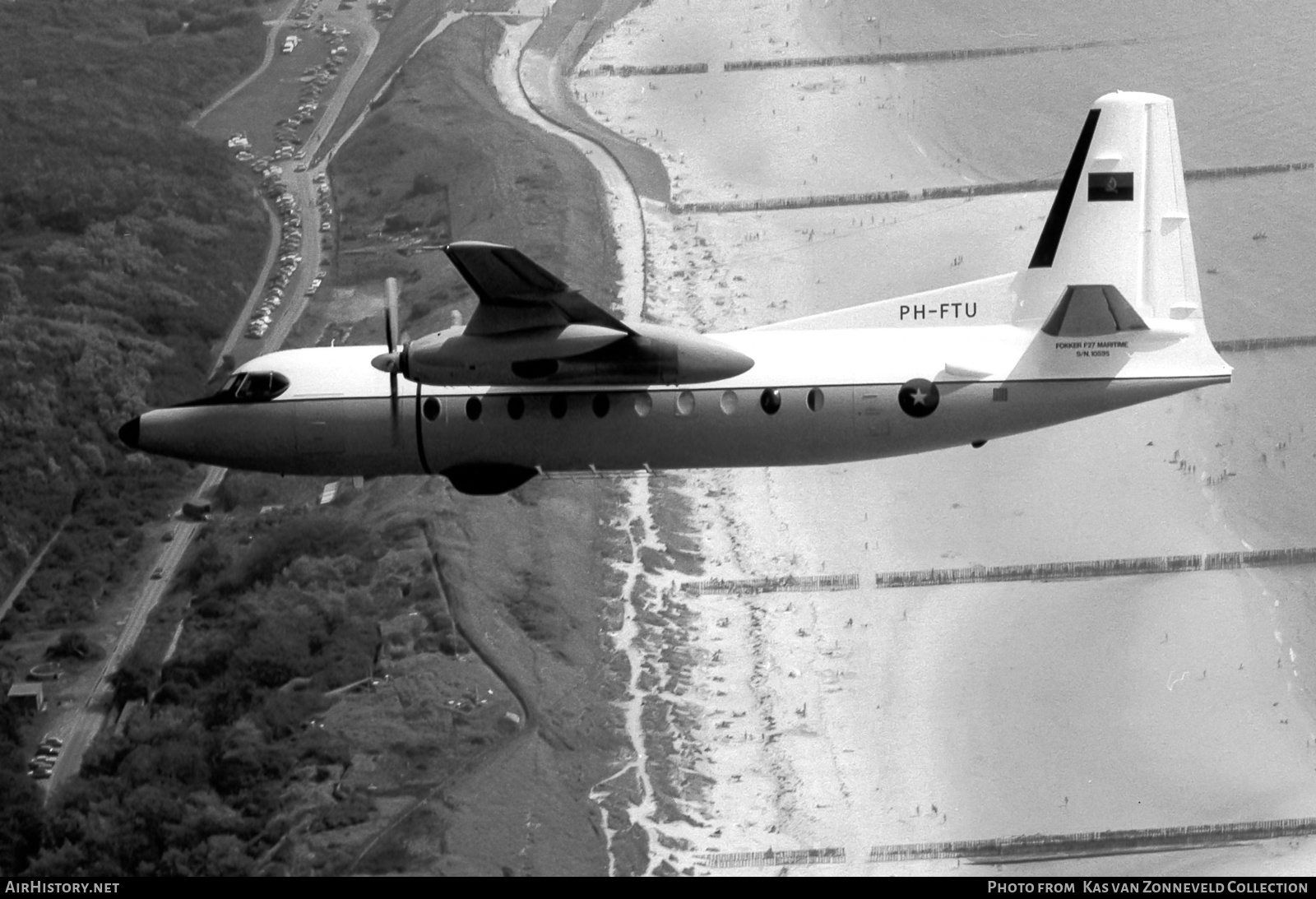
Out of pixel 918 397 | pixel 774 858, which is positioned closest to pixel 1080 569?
pixel 774 858

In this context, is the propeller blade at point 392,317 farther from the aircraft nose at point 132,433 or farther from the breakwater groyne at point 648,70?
the breakwater groyne at point 648,70

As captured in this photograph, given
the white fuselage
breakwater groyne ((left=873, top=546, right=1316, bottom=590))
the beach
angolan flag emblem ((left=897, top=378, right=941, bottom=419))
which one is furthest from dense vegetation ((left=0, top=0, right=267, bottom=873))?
angolan flag emblem ((left=897, top=378, right=941, bottom=419))

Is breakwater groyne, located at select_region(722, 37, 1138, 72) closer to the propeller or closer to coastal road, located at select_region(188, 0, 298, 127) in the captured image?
coastal road, located at select_region(188, 0, 298, 127)

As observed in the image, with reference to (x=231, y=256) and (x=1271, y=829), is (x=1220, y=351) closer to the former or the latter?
(x=1271, y=829)

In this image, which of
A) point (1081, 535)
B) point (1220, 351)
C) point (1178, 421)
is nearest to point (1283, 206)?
point (1220, 351)

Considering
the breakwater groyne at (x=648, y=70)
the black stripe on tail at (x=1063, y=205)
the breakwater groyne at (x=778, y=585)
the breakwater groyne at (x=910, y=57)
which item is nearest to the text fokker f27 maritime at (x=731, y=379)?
the black stripe on tail at (x=1063, y=205)

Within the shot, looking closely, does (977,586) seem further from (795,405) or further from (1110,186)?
(795,405)
